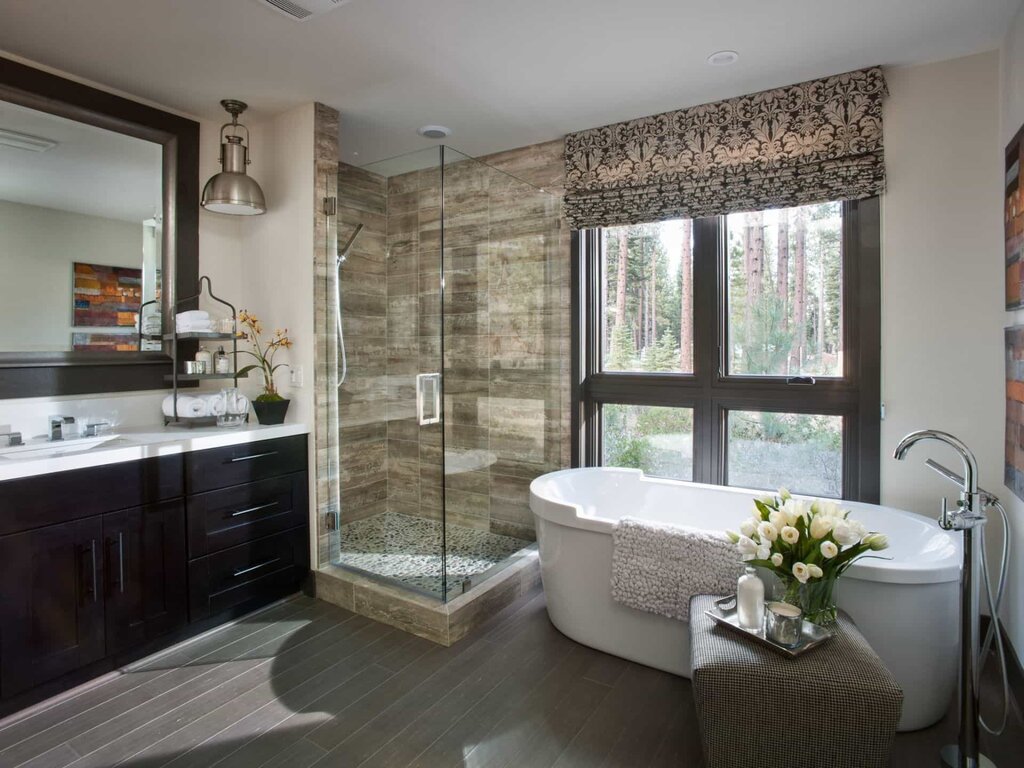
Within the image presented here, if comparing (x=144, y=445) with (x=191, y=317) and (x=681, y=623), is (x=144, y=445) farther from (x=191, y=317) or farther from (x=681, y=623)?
(x=681, y=623)

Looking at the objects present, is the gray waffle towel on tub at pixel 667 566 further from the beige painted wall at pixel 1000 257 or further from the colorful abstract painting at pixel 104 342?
the colorful abstract painting at pixel 104 342

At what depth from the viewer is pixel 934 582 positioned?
2.00 m

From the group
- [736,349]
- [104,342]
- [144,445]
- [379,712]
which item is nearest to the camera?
[379,712]

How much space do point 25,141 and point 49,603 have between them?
202cm

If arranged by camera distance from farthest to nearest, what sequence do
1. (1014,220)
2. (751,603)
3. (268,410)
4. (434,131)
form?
(434,131) < (268,410) < (1014,220) < (751,603)

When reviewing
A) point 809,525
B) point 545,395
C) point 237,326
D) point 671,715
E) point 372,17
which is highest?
point 372,17

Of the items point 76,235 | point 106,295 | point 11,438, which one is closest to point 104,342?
point 106,295

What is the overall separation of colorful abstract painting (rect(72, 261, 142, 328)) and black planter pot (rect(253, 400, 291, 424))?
736 mm

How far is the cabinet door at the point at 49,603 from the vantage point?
211 centimetres

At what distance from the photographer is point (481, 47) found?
2572 mm

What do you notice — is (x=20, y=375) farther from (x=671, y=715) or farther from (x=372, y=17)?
(x=671, y=715)

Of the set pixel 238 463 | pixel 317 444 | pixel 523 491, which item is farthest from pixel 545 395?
pixel 238 463

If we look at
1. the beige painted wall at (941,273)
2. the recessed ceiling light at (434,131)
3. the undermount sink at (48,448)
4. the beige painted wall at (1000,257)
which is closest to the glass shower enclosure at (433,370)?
the recessed ceiling light at (434,131)

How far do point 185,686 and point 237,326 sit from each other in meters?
1.87
